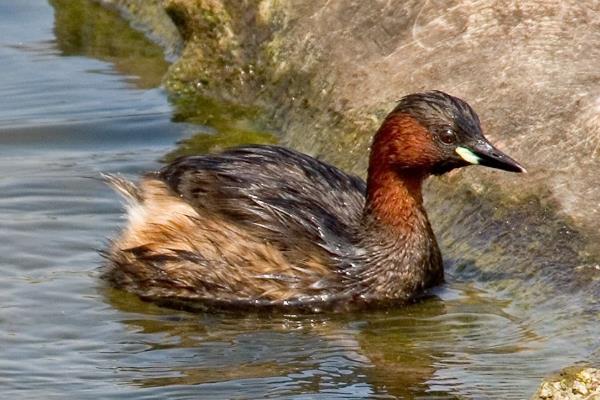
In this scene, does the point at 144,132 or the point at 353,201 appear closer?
the point at 353,201

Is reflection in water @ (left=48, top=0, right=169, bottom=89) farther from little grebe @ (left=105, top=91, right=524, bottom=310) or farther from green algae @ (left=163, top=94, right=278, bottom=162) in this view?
little grebe @ (left=105, top=91, right=524, bottom=310)

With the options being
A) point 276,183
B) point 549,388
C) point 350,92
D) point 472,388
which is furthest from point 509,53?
point 549,388

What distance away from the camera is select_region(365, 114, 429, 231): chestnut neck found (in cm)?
804

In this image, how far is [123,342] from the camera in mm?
7227

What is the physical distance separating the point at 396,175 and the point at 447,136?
36 cm

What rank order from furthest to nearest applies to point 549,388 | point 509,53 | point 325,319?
point 509,53 < point 325,319 < point 549,388

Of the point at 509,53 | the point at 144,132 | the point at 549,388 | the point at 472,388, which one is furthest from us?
the point at 144,132

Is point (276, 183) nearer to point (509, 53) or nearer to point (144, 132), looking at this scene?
point (509, 53)

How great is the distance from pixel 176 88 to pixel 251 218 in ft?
12.5

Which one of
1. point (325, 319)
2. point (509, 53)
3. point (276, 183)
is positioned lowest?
point (325, 319)

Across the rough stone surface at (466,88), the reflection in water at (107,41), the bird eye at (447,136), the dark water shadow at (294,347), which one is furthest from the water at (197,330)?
the reflection in water at (107,41)

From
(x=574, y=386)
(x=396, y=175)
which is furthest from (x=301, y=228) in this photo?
(x=574, y=386)

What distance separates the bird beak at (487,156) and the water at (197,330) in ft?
1.68

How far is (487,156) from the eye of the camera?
308 inches
